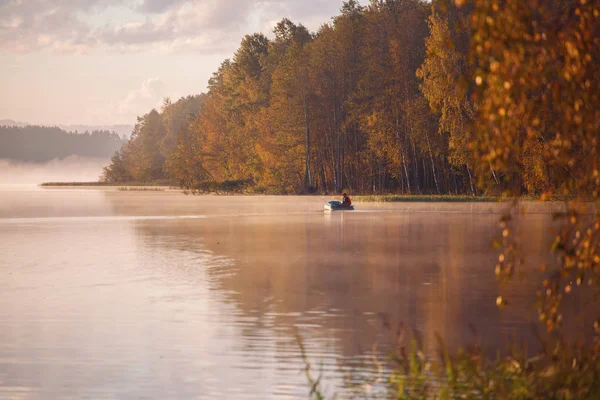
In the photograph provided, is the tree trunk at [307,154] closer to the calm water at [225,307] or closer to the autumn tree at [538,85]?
the calm water at [225,307]

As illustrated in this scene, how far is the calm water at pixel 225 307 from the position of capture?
29.9 ft

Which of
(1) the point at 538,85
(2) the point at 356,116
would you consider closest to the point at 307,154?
(2) the point at 356,116

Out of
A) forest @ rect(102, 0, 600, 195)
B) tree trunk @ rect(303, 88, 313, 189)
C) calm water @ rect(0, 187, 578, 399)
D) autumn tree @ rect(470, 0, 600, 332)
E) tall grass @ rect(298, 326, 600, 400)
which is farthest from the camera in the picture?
tree trunk @ rect(303, 88, 313, 189)

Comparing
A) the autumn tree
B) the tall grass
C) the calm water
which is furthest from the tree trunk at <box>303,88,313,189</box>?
A: the autumn tree

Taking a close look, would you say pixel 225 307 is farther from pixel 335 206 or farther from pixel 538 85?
pixel 335 206

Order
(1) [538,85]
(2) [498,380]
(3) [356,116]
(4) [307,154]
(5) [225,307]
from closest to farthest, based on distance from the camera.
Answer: (1) [538,85], (2) [498,380], (5) [225,307], (3) [356,116], (4) [307,154]

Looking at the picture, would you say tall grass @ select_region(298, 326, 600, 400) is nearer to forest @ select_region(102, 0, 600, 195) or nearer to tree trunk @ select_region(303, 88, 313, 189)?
forest @ select_region(102, 0, 600, 195)

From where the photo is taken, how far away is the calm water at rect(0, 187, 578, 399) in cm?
910

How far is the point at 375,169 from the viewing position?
7438 centimetres

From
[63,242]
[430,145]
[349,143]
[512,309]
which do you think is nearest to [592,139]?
[512,309]

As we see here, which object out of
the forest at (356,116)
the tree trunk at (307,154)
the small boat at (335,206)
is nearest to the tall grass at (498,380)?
the forest at (356,116)

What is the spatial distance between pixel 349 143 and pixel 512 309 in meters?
66.7

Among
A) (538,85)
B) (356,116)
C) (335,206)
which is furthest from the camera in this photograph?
(356,116)

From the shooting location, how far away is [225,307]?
13664 mm
